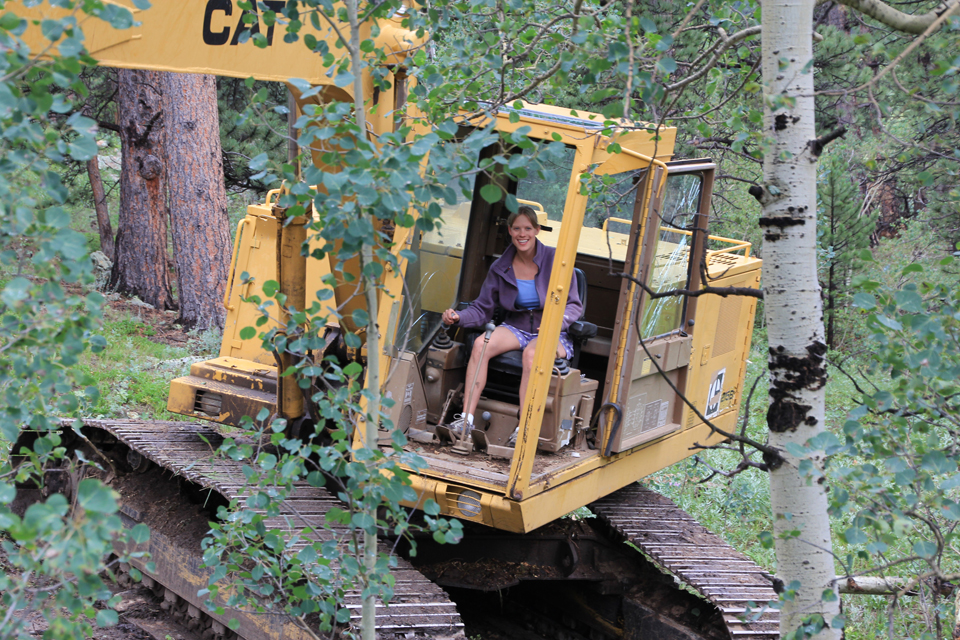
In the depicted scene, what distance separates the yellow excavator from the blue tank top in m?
0.30

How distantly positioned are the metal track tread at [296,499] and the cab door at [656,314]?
1280 mm

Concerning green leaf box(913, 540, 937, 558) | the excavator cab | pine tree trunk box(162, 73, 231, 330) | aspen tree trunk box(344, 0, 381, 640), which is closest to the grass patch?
pine tree trunk box(162, 73, 231, 330)

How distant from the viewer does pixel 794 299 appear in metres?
2.82

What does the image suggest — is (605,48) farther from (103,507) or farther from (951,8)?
(103,507)

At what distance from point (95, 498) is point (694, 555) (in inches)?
167

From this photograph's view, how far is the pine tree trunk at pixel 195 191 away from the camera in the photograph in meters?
10.4

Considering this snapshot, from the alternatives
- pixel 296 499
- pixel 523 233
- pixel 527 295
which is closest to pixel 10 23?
pixel 296 499

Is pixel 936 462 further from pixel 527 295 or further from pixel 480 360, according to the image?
pixel 527 295

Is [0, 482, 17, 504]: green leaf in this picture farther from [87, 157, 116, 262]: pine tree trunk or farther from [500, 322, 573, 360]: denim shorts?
[87, 157, 116, 262]: pine tree trunk

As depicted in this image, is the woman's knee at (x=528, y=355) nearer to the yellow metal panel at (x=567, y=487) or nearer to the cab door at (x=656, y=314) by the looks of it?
the cab door at (x=656, y=314)

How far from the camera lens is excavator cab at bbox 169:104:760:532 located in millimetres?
4215

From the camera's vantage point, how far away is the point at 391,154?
241 centimetres

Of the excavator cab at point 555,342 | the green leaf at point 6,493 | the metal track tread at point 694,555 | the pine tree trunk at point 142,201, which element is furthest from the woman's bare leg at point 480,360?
the pine tree trunk at point 142,201

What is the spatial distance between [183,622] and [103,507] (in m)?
3.90
